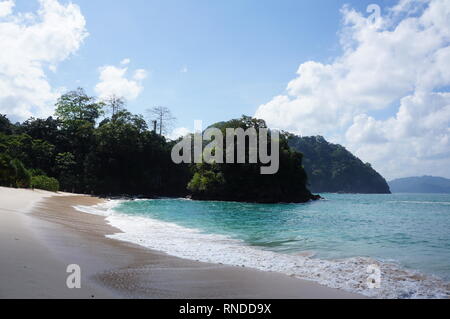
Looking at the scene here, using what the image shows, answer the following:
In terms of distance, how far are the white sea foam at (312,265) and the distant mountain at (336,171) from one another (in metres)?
140

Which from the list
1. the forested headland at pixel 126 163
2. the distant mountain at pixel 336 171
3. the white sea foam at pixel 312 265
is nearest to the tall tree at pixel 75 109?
the forested headland at pixel 126 163

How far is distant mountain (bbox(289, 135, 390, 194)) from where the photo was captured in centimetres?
14688

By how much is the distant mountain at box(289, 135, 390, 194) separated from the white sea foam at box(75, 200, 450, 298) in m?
140

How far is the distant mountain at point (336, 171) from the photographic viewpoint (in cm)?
14688

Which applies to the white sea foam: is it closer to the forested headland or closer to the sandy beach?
the sandy beach

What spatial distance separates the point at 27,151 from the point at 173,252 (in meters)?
45.8

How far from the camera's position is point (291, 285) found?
573 cm

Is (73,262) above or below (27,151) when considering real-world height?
below

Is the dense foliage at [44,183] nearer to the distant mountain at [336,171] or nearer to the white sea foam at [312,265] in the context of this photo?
the white sea foam at [312,265]

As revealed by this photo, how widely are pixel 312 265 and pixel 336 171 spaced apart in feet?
483

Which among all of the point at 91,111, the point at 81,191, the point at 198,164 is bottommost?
the point at 81,191
